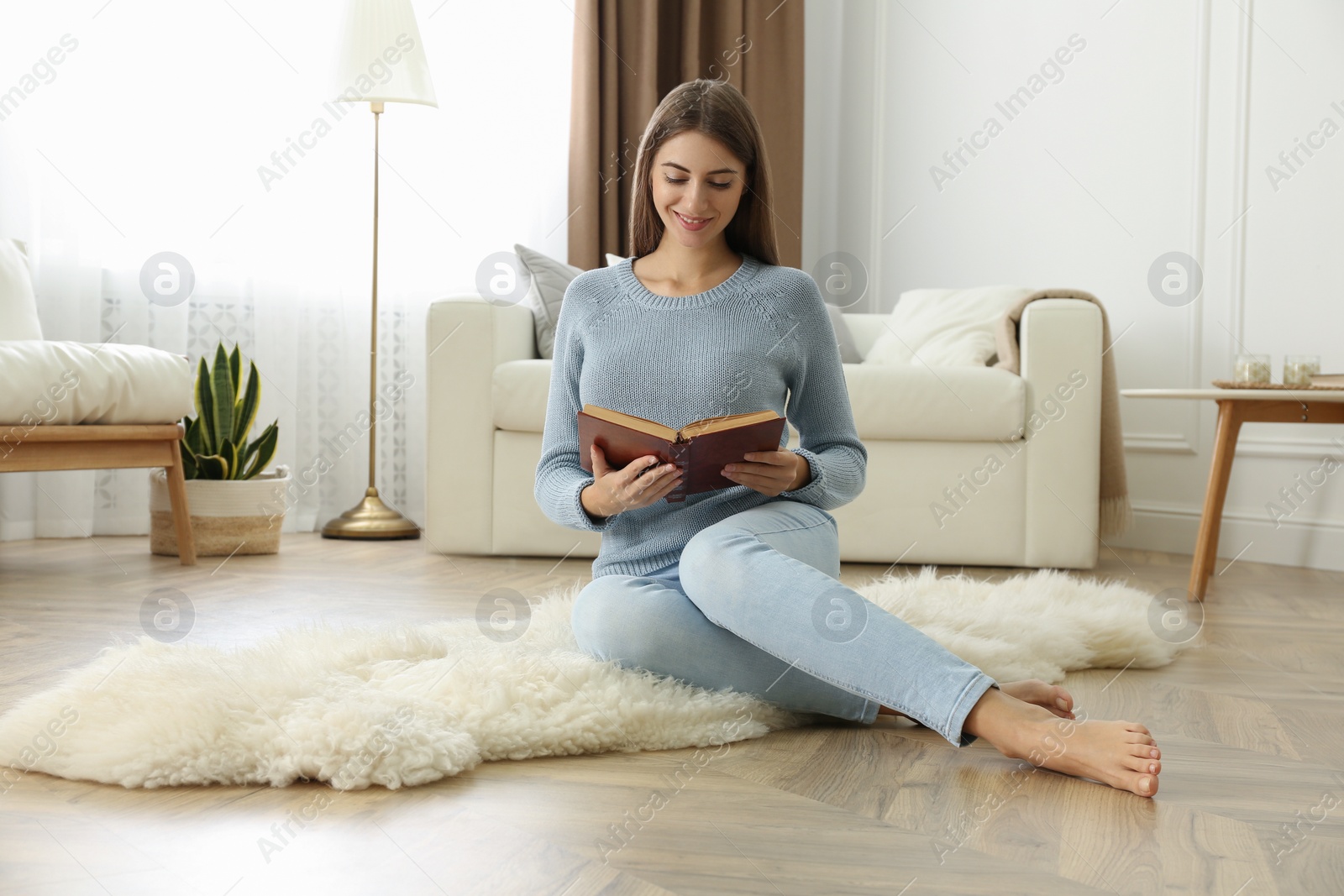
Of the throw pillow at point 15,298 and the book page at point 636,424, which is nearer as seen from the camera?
the book page at point 636,424

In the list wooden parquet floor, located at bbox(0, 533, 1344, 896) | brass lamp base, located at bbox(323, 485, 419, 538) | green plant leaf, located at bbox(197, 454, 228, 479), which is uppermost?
green plant leaf, located at bbox(197, 454, 228, 479)

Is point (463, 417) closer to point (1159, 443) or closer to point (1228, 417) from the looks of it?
point (1228, 417)

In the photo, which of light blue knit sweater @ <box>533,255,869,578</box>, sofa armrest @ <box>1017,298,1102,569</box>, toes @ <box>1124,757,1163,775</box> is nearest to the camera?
toes @ <box>1124,757,1163,775</box>

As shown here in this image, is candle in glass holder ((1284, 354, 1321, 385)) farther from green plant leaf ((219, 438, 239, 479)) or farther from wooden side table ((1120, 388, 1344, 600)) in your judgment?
green plant leaf ((219, 438, 239, 479))

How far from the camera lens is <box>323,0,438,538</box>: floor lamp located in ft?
10.3

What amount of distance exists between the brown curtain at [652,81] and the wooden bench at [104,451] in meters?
1.56

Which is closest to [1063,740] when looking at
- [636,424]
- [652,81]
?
[636,424]

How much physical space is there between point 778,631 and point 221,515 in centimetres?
199

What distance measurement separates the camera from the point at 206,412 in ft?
9.15

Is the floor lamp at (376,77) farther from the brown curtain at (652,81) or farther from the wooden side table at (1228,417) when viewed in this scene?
the wooden side table at (1228,417)

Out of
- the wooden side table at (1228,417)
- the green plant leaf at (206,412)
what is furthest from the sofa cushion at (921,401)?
the green plant leaf at (206,412)

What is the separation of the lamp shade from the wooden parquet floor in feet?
7.01

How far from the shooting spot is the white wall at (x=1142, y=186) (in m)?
2.92

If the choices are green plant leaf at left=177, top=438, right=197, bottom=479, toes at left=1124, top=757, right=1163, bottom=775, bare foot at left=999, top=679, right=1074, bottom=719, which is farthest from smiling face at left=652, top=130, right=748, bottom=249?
green plant leaf at left=177, top=438, right=197, bottom=479
